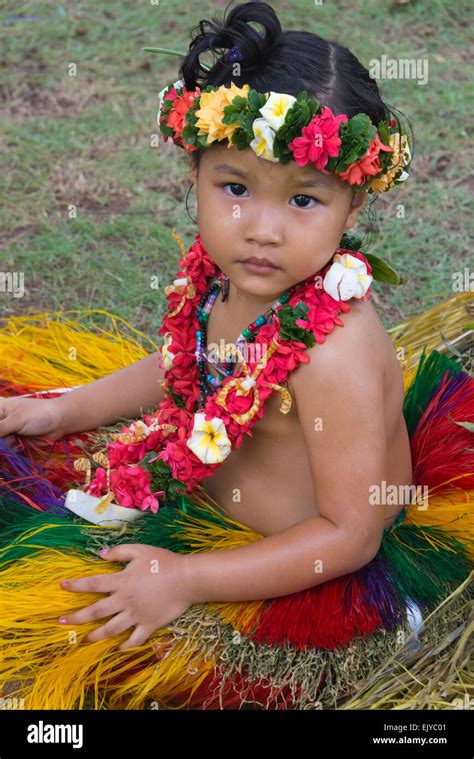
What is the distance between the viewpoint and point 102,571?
6.11 ft

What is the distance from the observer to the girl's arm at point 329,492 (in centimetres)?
166

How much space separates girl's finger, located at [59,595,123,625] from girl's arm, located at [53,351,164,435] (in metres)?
0.55

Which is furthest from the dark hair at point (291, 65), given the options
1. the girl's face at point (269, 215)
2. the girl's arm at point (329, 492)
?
the girl's arm at point (329, 492)

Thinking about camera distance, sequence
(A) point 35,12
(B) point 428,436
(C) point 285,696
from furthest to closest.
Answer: (A) point 35,12 < (B) point 428,436 < (C) point 285,696

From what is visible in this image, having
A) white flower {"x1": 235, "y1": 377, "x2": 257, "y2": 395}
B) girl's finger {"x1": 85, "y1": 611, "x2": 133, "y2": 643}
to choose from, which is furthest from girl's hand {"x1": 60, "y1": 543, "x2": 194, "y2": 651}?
white flower {"x1": 235, "y1": 377, "x2": 257, "y2": 395}

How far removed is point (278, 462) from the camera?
6.04 ft

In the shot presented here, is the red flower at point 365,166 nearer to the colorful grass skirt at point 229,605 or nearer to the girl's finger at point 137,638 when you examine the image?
the colorful grass skirt at point 229,605

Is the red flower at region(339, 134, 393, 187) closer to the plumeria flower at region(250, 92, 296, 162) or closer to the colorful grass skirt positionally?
the plumeria flower at region(250, 92, 296, 162)

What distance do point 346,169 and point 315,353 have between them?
0.30m

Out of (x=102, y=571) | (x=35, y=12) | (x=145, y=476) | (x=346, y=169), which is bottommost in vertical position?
(x=102, y=571)

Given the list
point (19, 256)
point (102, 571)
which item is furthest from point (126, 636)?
point (19, 256)

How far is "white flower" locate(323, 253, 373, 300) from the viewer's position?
66.0 inches

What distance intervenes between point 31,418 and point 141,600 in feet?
2.01

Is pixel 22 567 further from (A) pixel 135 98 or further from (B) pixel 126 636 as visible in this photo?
(A) pixel 135 98
